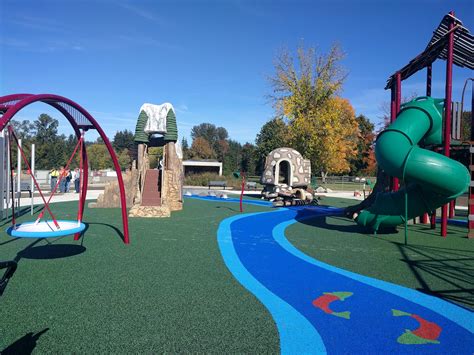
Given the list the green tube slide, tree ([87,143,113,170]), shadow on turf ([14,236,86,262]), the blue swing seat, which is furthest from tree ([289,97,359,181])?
tree ([87,143,113,170])

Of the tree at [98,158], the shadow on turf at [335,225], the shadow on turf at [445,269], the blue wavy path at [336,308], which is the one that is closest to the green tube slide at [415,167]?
the shadow on turf at [335,225]

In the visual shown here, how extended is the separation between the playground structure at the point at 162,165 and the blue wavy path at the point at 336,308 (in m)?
8.06

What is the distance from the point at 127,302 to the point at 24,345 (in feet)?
4.60

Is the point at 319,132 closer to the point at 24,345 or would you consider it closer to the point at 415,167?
the point at 415,167

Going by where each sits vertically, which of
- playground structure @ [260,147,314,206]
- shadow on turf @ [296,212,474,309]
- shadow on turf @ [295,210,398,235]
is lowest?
shadow on turf @ [295,210,398,235]

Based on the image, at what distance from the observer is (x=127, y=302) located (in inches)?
191

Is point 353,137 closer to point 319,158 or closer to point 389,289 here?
point 319,158

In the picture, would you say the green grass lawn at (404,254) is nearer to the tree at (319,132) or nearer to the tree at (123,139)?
the tree at (319,132)

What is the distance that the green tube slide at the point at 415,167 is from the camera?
8812mm

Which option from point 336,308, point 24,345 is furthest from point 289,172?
point 24,345

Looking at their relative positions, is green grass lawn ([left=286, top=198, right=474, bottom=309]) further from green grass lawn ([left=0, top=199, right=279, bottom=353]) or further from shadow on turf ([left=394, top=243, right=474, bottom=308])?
green grass lawn ([left=0, top=199, right=279, bottom=353])

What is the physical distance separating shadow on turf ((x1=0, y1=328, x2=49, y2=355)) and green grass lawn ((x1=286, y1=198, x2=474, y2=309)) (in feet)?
17.5

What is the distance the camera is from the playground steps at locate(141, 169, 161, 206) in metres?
15.1

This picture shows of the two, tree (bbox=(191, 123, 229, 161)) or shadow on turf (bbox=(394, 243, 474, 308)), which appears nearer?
shadow on turf (bbox=(394, 243, 474, 308))
